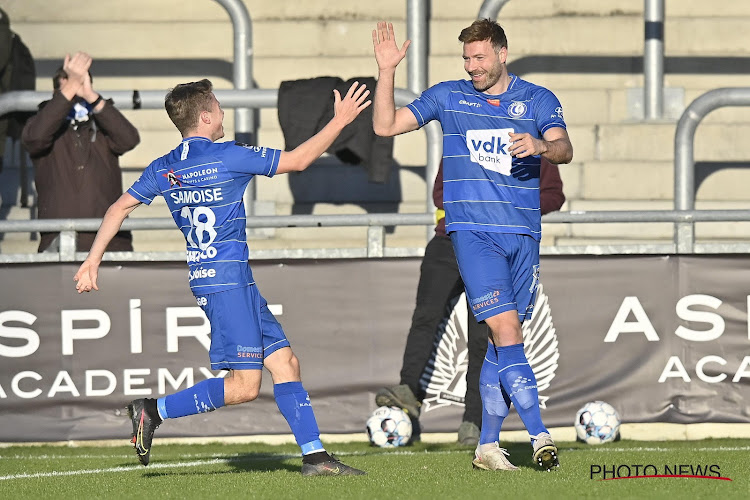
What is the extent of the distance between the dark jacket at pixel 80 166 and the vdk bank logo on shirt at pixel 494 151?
3706 mm

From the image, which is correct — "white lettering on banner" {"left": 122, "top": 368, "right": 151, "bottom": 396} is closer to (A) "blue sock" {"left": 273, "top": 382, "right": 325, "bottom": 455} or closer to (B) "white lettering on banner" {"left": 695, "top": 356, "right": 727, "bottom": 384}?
(A) "blue sock" {"left": 273, "top": 382, "right": 325, "bottom": 455}

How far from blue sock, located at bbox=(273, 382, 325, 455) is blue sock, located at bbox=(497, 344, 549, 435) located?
974 millimetres

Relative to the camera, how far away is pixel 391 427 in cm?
859

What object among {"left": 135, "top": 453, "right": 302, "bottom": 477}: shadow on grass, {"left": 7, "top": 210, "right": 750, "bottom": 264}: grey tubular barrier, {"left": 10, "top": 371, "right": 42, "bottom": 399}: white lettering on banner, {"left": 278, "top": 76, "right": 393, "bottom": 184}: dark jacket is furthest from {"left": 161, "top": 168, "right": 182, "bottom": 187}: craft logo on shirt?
{"left": 278, "top": 76, "right": 393, "bottom": 184}: dark jacket

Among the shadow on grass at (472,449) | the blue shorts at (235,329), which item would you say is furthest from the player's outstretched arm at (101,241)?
the shadow on grass at (472,449)

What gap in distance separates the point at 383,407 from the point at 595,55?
559 cm

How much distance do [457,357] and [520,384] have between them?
2.65m

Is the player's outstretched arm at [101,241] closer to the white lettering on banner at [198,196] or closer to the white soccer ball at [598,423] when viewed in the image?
the white lettering on banner at [198,196]

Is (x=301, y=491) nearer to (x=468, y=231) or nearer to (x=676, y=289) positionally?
(x=468, y=231)

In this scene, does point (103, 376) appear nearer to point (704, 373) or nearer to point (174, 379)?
point (174, 379)

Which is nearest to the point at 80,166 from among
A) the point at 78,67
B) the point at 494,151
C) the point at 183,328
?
the point at 78,67

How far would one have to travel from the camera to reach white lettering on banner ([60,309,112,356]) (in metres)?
9.17

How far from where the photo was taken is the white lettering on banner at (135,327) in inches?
361

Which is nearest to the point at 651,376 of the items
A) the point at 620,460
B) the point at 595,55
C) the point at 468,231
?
the point at 620,460
